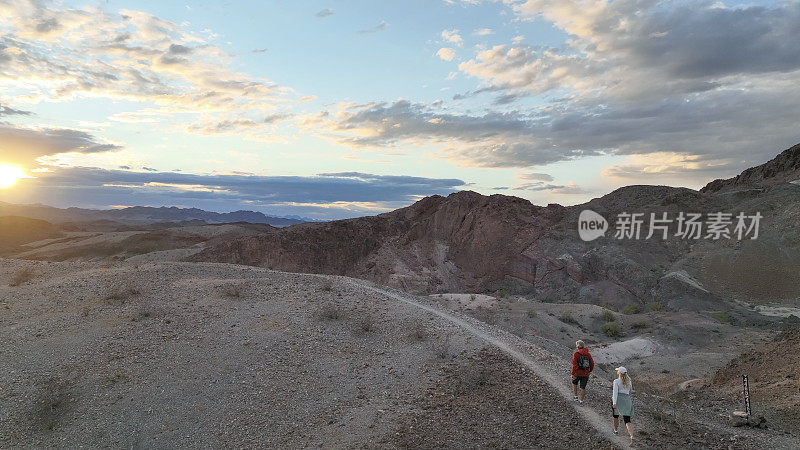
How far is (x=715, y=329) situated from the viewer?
2544 centimetres

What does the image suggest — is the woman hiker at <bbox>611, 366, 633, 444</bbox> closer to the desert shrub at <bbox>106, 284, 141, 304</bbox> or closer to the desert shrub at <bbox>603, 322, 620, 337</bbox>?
the desert shrub at <bbox>106, 284, 141, 304</bbox>

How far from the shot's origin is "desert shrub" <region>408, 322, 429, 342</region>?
14.3 m

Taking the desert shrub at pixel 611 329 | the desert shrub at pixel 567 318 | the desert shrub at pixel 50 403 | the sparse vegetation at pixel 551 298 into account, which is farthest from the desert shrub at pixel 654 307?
the desert shrub at pixel 50 403

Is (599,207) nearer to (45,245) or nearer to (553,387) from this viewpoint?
(553,387)

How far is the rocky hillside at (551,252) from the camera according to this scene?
119 feet

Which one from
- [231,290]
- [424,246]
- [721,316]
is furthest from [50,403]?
→ [424,246]

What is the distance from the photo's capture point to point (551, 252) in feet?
139

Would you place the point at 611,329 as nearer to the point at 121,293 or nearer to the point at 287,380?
the point at 287,380

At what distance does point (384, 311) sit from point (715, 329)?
20150mm

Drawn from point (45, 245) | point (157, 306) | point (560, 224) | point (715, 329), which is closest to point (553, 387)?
point (157, 306)

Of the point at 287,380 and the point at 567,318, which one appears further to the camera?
the point at 567,318

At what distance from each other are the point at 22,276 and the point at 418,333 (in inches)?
704

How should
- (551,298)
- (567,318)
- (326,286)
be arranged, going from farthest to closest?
(551,298) < (567,318) < (326,286)

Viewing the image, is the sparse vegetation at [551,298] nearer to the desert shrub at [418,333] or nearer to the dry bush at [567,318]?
the dry bush at [567,318]
